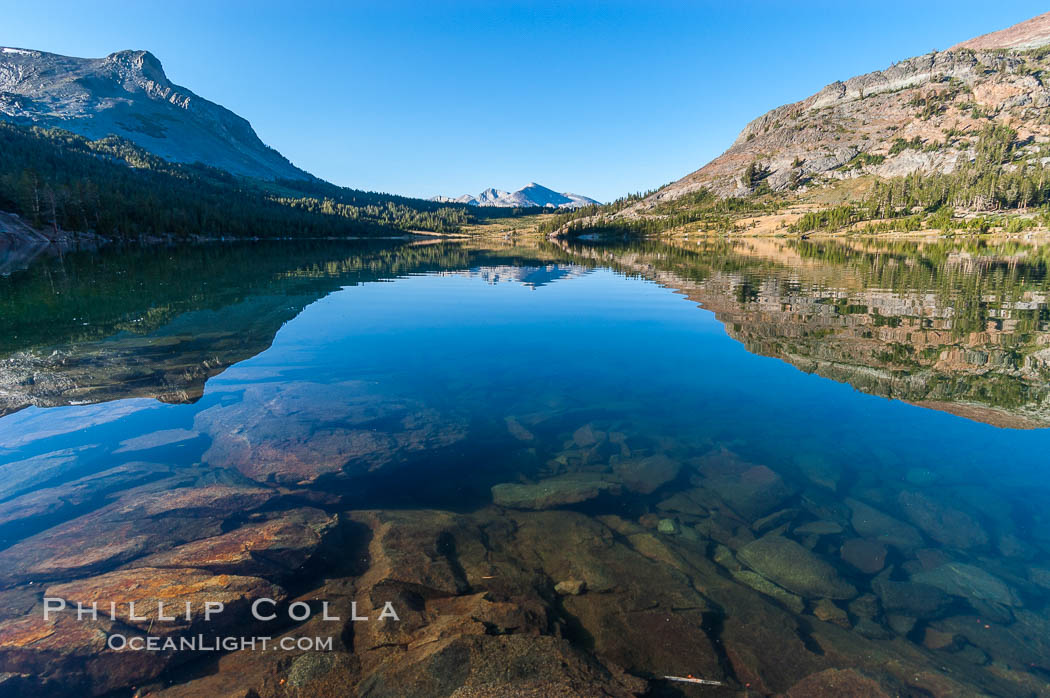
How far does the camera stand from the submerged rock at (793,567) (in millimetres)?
8336

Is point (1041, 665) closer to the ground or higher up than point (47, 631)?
closer to the ground

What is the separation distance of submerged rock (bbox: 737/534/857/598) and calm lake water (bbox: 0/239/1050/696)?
0.05 meters

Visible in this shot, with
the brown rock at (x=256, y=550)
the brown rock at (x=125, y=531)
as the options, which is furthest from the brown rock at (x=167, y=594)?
the brown rock at (x=125, y=531)

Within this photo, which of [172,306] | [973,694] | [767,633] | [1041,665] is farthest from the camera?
[172,306]

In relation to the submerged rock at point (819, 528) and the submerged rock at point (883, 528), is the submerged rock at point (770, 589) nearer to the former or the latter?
the submerged rock at point (819, 528)

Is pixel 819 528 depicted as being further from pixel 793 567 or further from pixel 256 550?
pixel 256 550

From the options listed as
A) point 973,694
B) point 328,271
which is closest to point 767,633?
point 973,694

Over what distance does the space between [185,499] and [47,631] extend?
3.79 meters

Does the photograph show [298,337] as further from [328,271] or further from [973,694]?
[328,271]

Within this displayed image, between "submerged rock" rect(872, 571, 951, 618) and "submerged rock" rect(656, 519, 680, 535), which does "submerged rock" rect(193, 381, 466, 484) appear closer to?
"submerged rock" rect(656, 519, 680, 535)

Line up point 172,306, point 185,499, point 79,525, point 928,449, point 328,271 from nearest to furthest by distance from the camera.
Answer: point 79,525 → point 185,499 → point 928,449 → point 172,306 → point 328,271

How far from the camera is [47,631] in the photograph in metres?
6.20

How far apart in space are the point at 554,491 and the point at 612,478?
177cm

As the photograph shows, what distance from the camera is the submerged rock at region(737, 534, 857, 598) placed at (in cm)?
834
